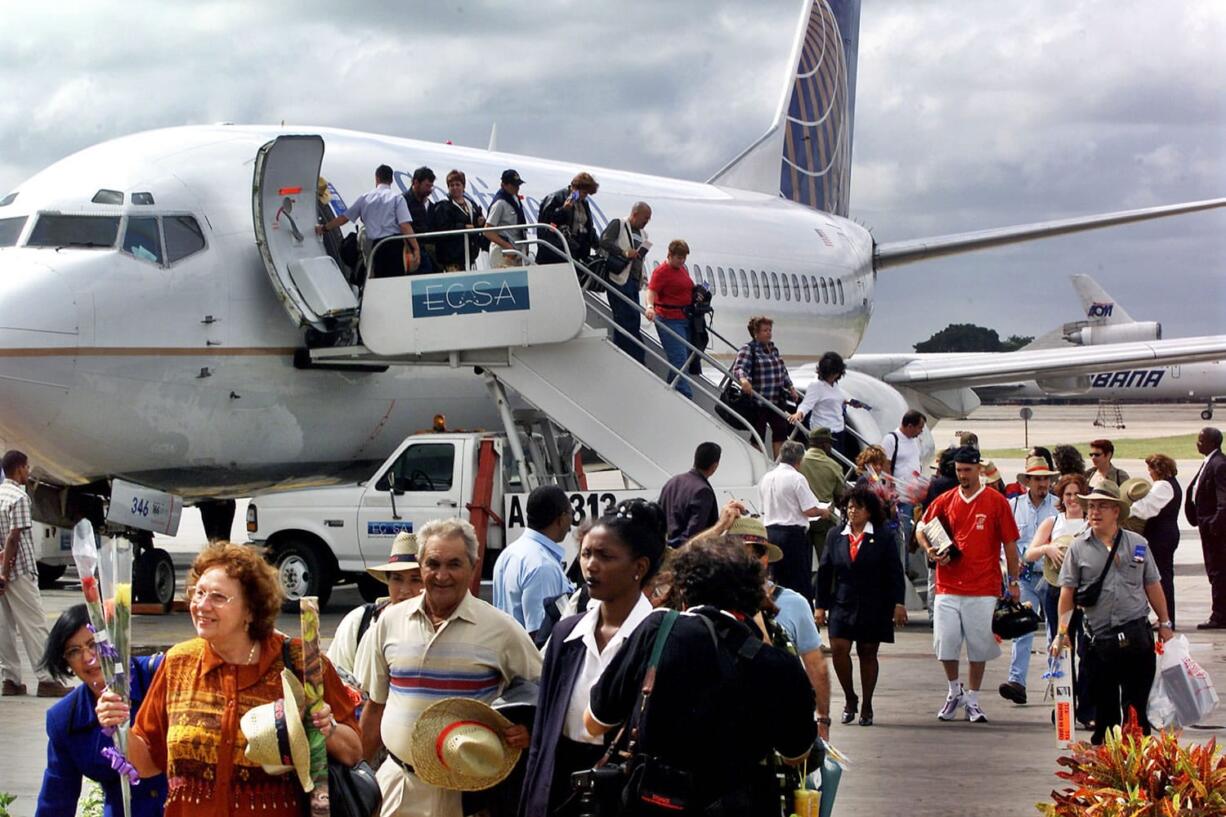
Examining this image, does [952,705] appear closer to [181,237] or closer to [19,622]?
[19,622]

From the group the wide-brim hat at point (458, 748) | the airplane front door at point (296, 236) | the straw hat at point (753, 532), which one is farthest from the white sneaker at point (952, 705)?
the airplane front door at point (296, 236)

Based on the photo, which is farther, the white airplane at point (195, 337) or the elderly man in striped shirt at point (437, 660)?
the white airplane at point (195, 337)

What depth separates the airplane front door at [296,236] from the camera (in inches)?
546

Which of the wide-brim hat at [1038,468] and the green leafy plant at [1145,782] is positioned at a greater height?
the wide-brim hat at [1038,468]

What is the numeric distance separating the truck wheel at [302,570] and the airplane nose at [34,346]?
238 cm

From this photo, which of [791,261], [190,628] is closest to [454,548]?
[190,628]

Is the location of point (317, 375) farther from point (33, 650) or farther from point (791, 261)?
point (791, 261)

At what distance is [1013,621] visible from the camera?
1016 centimetres

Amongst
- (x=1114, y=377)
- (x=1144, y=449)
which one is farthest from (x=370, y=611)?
(x=1114, y=377)

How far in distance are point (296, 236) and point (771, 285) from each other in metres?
10.8

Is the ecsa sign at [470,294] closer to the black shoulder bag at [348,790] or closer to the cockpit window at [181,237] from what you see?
the cockpit window at [181,237]

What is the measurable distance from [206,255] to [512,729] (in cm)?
951

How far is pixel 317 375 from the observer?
48.4 feet

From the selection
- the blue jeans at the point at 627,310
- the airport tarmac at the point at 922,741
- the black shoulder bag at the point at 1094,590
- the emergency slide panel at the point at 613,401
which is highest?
the blue jeans at the point at 627,310
